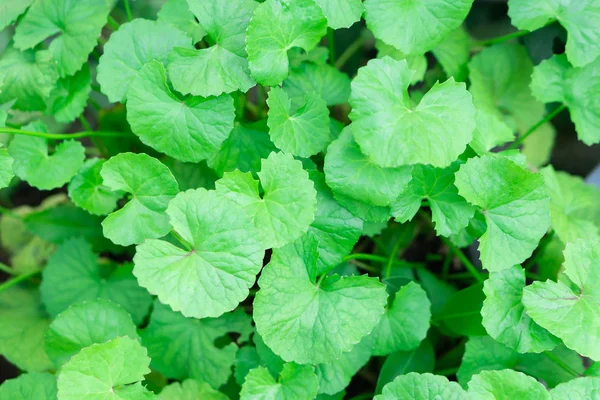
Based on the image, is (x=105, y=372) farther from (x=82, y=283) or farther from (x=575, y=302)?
(x=575, y=302)

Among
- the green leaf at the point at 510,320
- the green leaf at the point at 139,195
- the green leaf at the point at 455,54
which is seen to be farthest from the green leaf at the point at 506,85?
the green leaf at the point at 139,195

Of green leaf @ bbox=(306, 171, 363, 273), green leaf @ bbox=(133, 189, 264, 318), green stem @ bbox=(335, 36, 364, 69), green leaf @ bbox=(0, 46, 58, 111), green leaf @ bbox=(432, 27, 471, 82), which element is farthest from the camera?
green stem @ bbox=(335, 36, 364, 69)

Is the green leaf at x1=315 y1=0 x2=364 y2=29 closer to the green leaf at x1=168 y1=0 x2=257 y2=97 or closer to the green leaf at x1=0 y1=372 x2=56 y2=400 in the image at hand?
the green leaf at x1=168 y1=0 x2=257 y2=97

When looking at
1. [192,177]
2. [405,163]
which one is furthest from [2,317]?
[405,163]

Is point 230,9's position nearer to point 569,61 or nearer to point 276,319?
point 276,319

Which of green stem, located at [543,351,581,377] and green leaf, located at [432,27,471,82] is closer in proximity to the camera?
green stem, located at [543,351,581,377]

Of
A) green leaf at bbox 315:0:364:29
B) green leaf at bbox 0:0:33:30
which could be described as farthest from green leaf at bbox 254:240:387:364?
green leaf at bbox 0:0:33:30

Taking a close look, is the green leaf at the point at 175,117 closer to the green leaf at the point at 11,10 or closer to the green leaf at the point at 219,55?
the green leaf at the point at 219,55
